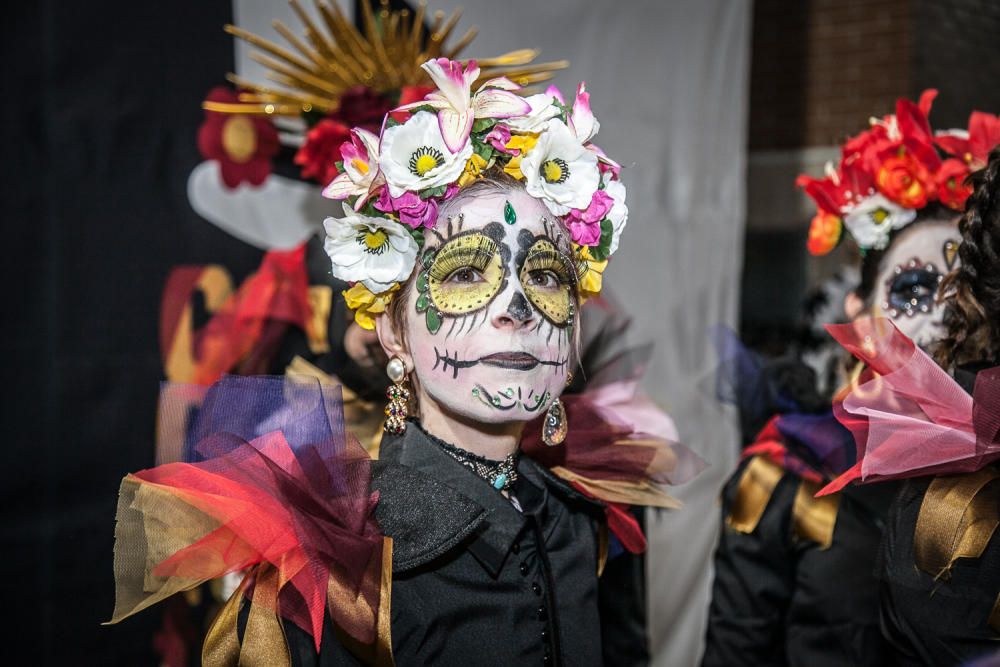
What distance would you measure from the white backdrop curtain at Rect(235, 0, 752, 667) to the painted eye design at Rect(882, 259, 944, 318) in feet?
4.29

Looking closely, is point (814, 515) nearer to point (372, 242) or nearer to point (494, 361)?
point (494, 361)

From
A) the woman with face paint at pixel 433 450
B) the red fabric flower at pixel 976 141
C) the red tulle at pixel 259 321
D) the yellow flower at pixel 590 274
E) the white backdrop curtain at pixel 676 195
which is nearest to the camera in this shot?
the woman with face paint at pixel 433 450

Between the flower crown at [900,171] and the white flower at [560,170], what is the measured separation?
32.1 inches

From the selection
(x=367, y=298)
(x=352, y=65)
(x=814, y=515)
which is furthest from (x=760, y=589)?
(x=352, y=65)

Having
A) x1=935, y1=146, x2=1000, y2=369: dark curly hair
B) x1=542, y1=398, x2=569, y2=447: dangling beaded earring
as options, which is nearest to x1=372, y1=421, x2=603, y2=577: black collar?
x1=542, y1=398, x2=569, y2=447: dangling beaded earring

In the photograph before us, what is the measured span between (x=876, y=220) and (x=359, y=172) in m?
1.16

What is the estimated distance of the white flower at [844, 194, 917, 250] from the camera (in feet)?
6.70

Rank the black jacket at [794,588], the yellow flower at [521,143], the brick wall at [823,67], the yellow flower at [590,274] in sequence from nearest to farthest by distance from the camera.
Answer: the yellow flower at [521,143]
the yellow flower at [590,274]
the black jacket at [794,588]
the brick wall at [823,67]

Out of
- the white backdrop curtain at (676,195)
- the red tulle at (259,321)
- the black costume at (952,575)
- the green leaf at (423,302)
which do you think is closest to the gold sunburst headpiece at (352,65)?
the red tulle at (259,321)

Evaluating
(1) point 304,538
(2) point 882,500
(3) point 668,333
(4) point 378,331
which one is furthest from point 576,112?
(3) point 668,333

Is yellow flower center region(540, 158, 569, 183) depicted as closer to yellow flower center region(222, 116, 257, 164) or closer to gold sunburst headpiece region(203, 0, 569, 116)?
gold sunburst headpiece region(203, 0, 569, 116)

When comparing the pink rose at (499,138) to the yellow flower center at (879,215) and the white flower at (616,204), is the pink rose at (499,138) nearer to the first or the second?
the white flower at (616,204)

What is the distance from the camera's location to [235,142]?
2.54 metres

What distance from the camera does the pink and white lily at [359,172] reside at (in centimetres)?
148
